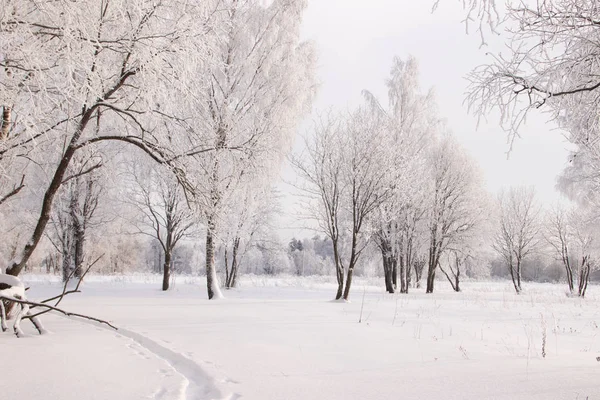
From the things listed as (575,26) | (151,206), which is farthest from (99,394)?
(151,206)

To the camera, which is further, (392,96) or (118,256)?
(118,256)

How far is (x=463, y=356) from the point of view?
16.0 ft

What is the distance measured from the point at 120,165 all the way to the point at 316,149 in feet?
32.2

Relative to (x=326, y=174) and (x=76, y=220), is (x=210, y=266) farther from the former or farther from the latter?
(x=76, y=220)

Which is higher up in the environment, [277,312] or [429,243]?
[429,243]

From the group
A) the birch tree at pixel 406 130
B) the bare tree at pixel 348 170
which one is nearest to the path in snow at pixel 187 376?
the bare tree at pixel 348 170

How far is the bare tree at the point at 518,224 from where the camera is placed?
99.8ft

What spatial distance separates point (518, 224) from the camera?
30859mm

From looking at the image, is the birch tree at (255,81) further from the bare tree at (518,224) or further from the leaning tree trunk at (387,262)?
the bare tree at (518,224)

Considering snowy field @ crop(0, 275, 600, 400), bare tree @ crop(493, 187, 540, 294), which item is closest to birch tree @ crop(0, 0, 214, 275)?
snowy field @ crop(0, 275, 600, 400)

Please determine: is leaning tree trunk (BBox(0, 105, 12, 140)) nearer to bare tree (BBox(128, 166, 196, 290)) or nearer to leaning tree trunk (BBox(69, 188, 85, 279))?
bare tree (BBox(128, 166, 196, 290))

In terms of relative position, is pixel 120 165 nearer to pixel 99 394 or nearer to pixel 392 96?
pixel 392 96

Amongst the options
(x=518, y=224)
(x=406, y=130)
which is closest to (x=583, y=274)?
(x=518, y=224)

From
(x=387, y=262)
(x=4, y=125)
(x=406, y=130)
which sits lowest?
(x=387, y=262)
